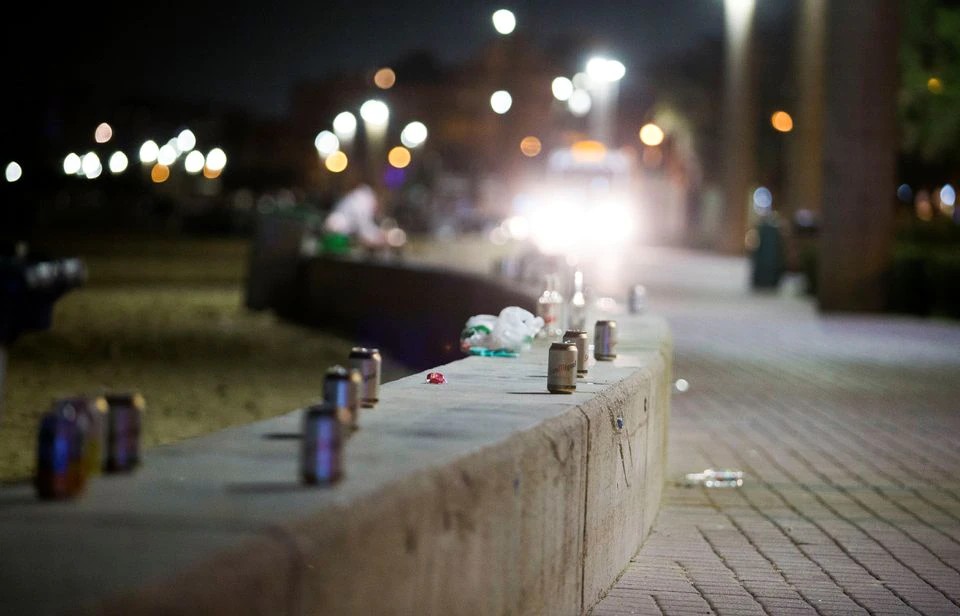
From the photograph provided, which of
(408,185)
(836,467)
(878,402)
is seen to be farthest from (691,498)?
(408,185)

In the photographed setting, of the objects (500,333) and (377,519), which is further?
(500,333)

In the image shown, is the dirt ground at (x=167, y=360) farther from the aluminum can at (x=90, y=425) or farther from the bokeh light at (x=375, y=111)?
the bokeh light at (x=375, y=111)

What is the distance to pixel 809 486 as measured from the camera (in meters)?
9.53

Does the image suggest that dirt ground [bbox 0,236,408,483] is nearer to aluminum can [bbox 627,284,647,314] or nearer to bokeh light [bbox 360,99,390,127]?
aluminum can [bbox 627,284,647,314]

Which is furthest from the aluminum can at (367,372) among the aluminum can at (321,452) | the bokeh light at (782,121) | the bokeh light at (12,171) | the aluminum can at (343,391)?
the bokeh light at (782,121)

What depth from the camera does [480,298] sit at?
17.3 metres

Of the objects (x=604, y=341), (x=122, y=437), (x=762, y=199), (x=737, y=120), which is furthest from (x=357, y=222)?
(x=762, y=199)

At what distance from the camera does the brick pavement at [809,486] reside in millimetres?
6824

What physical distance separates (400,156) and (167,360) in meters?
122

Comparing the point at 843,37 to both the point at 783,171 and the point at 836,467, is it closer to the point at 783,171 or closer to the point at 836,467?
the point at 836,467

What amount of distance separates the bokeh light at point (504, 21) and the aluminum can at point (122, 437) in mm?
28192

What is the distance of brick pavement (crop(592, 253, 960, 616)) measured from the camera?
682cm

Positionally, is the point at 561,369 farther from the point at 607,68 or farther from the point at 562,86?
the point at 562,86

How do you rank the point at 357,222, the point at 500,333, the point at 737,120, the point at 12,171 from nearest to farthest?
1. the point at 500,333
2. the point at 357,222
3. the point at 737,120
4. the point at 12,171
